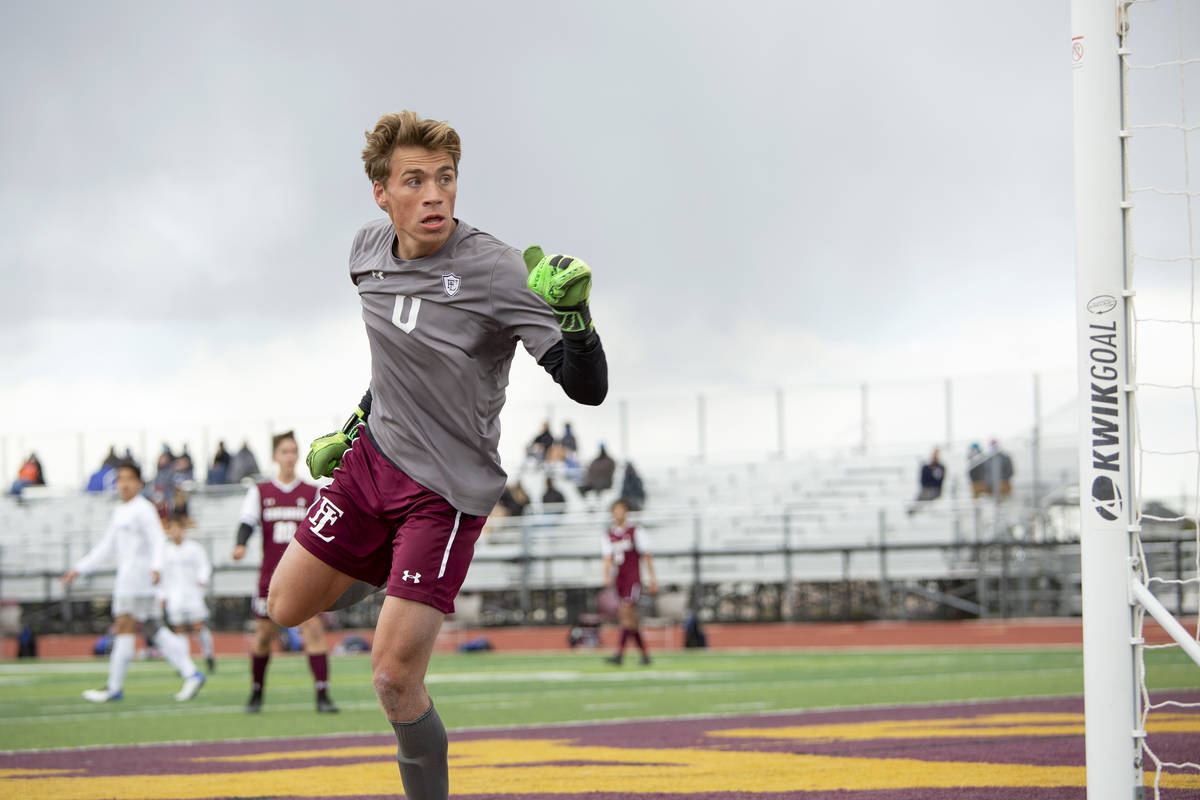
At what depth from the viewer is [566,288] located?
3990mm

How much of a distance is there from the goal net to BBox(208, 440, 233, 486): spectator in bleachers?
104 feet

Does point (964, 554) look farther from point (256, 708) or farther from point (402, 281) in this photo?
point (402, 281)

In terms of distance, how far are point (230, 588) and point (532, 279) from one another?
27.3 metres

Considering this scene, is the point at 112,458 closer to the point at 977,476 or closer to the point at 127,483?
the point at 977,476

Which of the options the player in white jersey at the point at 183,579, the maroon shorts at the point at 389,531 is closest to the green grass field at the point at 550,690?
the player in white jersey at the point at 183,579

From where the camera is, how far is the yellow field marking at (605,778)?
6.54 meters

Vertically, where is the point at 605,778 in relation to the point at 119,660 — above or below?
above

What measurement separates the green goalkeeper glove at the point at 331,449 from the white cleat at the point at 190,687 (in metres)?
10.3

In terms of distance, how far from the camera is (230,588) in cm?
3012

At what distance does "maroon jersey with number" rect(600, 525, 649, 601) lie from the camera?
21.1 meters

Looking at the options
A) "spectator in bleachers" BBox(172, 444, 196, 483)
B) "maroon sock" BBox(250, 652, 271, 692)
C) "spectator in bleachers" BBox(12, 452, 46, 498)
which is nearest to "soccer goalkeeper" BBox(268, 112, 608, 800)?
"maroon sock" BBox(250, 652, 271, 692)

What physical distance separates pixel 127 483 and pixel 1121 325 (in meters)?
11.5

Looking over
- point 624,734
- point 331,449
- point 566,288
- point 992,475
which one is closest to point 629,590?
point 992,475

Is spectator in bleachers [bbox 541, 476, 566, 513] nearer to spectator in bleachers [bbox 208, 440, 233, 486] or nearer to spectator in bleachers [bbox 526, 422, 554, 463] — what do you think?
spectator in bleachers [bbox 526, 422, 554, 463]
